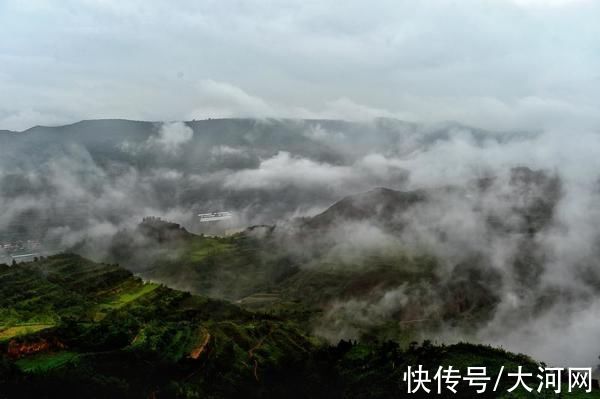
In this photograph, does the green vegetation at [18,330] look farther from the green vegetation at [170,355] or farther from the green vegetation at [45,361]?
the green vegetation at [45,361]

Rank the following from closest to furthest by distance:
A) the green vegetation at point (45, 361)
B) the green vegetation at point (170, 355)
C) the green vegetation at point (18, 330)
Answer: the green vegetation at point (45, 361)
the green vegetation at point (170, 355)
the green vegetation at point (18, 330)

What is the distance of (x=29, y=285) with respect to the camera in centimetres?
13750

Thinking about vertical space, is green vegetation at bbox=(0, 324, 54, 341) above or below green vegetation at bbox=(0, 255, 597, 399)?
above

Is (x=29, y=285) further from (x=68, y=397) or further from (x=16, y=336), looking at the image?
(x=68, y=397)

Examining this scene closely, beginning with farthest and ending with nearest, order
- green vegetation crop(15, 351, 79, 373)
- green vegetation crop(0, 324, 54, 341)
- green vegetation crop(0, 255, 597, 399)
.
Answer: green vegetation crop(0, 324, 54, 341), green vegetation crop(0, 255, 597, 399), green vegetation crop(15, 351, 79, 373)

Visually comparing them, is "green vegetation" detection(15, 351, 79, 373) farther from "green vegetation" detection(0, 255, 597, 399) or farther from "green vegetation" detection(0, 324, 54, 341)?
"green vegetation" detection(0, 324, 54, 341)

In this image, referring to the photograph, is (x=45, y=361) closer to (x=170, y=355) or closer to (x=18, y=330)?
(x=18, y=330)

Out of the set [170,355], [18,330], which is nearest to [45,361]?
[18,330]

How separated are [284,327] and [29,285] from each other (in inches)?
2795

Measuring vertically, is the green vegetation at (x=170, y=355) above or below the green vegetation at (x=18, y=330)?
below

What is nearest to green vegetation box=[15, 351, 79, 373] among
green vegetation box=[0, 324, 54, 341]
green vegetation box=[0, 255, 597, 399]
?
green vegetation box=[0, 255, 597, 399]

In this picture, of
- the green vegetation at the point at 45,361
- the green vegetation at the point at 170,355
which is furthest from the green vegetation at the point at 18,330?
the green vegetation at the point at 45,361

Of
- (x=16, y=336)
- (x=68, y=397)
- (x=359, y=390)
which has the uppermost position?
(x=16, y=336)

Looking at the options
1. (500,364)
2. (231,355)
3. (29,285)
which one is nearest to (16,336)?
(231,355)
